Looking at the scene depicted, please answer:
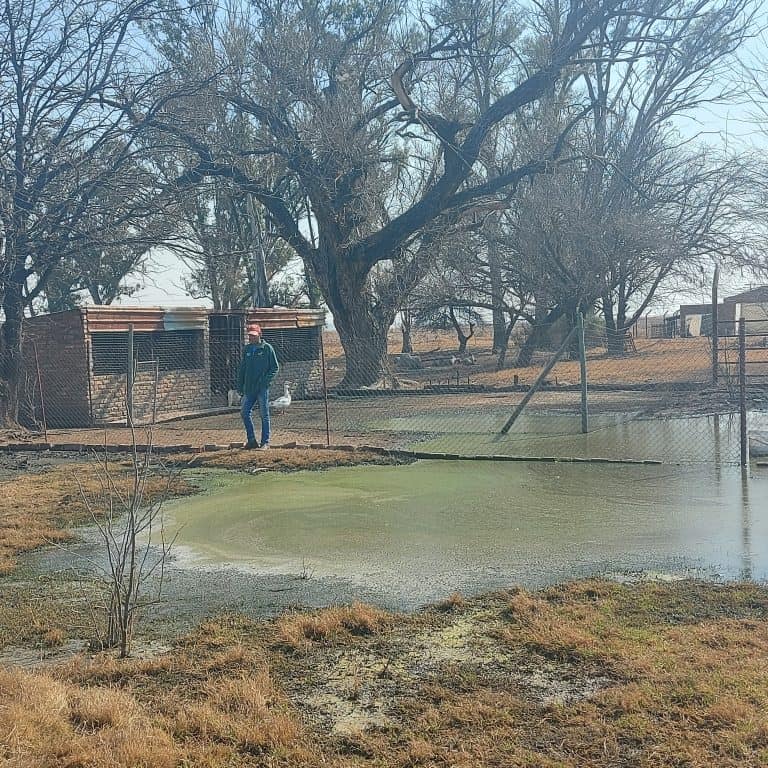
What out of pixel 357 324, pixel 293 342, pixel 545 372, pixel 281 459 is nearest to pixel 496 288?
pixel 357 324

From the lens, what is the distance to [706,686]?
388 centimetres

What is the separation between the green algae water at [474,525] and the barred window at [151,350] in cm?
860

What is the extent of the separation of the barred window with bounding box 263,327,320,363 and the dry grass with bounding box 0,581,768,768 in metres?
18.3

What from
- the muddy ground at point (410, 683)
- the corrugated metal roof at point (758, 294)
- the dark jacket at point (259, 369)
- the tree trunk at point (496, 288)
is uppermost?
the tree trunk at point (496, 288)

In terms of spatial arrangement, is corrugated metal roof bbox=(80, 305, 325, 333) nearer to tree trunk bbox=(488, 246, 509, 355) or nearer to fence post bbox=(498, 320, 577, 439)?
fence post bbox=(498, 320, 577, 439)

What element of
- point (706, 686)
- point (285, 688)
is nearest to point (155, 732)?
point (285, 688)

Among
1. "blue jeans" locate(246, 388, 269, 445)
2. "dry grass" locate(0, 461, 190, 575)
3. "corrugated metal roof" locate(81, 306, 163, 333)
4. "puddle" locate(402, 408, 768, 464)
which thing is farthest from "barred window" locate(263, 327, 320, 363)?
"dry grass" locate(0, 461, 190, 575)

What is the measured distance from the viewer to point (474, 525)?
795 centimetres

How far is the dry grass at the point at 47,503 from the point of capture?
748 centimetres

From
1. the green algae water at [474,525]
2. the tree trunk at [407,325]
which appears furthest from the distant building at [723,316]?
the green algae water at [474,525]

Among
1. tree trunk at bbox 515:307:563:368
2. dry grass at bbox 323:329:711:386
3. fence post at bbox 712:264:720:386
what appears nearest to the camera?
fence post at bbox 712:264:720:386

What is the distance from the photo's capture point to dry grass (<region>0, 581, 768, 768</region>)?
341 cm

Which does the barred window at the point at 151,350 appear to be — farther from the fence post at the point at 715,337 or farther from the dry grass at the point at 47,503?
the fence post at the point at 715,337

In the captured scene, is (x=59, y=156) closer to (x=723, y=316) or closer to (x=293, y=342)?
(x=293, y=342)
